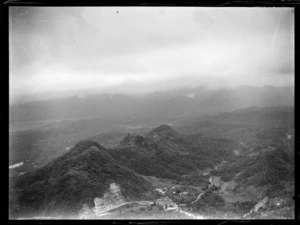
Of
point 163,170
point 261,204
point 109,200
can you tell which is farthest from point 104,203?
point 261,204

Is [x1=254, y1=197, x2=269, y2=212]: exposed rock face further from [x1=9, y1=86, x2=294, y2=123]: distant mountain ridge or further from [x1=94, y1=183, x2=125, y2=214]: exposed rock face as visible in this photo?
[x1=94, y1=183, x2=125, y2=214]: exposed rock face

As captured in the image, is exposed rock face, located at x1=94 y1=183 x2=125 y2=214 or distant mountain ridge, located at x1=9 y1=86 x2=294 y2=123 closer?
exposed rock face, located at x1=94 y1=183 x2=125 y2=214

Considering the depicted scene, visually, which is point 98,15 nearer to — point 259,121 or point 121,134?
point 121,134

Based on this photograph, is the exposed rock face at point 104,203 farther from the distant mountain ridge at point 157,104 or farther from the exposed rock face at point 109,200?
the distant mountain ridge at point 157,104

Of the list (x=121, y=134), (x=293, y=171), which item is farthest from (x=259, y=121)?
(x=121, y=134)

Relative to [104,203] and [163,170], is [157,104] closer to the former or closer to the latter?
[163,170]

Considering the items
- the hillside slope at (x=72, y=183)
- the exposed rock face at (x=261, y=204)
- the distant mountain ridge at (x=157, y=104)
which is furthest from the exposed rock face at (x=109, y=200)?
the exposed rock face at (x=261, y=204)

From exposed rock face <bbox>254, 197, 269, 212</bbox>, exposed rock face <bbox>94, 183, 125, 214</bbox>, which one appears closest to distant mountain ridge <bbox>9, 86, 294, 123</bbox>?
exposed rock face <bbox>94, 183, 125, 214</bbox>

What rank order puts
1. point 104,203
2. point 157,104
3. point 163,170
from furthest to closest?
point 157,104
point 163,170
point 104,203

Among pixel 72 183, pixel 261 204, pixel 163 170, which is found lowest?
pixel 261 204

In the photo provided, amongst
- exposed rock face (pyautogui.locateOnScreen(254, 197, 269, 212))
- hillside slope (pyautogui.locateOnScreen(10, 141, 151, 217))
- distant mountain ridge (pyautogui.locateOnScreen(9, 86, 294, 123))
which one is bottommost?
exposed rock face (pyautogui.locateOnScreen(254, 197, 269, 212))

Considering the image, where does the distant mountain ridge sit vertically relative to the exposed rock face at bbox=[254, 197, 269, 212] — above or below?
above
